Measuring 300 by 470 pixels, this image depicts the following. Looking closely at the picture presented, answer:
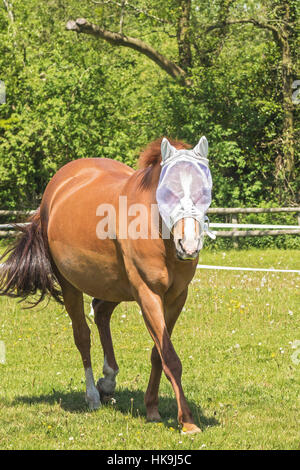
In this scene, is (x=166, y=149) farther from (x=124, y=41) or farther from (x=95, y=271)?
(x=124, y=41)

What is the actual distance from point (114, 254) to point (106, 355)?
1.38 m

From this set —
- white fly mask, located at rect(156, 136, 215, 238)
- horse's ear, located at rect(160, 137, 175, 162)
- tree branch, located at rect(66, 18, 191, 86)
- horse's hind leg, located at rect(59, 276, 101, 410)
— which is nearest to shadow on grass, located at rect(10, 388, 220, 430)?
horse's hind leg, located at rect(59, 276, 101, 410)

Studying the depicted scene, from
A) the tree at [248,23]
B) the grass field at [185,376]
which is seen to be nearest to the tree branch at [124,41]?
the tree at [248,23]

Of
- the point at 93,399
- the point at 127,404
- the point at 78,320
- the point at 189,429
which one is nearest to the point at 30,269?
the point at 78,320

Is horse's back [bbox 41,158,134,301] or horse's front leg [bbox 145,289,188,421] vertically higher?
horse's back [bbox 41,158,134,301]

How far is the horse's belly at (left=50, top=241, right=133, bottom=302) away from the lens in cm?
561

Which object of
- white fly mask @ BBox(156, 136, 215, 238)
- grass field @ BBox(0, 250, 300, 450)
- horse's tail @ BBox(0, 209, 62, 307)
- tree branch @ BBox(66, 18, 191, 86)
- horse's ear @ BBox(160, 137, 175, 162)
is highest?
tree branch @ BBox(66, 18, 191, 86)

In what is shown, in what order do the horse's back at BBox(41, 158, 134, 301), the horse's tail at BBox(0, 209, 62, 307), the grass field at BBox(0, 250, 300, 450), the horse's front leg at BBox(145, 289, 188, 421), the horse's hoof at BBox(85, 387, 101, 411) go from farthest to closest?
the horse's tail at BBox(0, 209, 62, 307) < the horse's hoof at BBox(85, 387, 101, 411) < the horse's back at BBox(41, 158, 134, 301) < the horse's front leg at BBox(145, 289, 188, 421) < the grass field at BBox(0, 250, 300, 450)

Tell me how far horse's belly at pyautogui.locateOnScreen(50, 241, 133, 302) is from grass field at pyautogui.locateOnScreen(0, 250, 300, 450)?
3.38ft

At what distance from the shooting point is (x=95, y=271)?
19.0ft

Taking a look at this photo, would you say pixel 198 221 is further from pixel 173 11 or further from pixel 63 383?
pixel 173 11

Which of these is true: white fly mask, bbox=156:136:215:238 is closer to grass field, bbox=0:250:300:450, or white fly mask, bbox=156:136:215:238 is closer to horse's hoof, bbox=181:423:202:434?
horse's hoof, bbox=181:423:202:434

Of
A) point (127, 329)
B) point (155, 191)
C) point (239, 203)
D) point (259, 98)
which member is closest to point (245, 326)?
point (127, 329)

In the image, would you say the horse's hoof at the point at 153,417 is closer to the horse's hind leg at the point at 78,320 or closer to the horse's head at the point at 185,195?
A: the horse's hind leg at the point at 78,320
